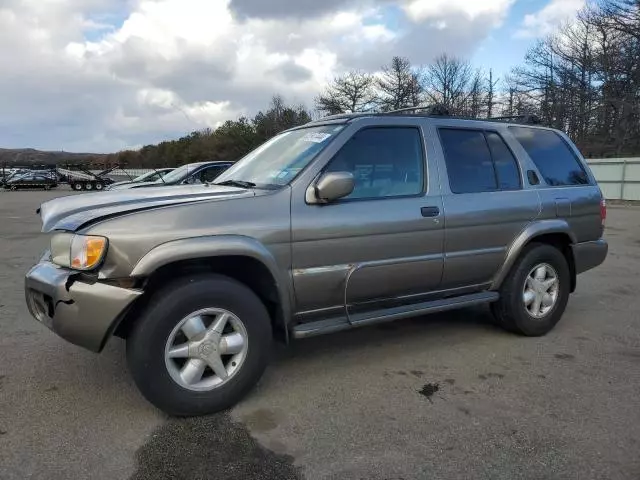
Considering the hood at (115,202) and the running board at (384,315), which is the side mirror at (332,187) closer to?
the hood at (115,202)

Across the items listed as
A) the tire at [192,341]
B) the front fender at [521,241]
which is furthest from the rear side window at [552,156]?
the tire at [192,341]

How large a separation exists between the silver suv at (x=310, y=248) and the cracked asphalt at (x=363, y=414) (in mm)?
312

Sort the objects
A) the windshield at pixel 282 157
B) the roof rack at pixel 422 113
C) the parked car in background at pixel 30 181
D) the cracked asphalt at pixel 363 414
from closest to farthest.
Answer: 1. the cracked asphalt at pixel 363 414
2. the windshield at pixel 282 157
3. the roof rack at pixel 422 113
4. the parked car in background at pixel 30 181

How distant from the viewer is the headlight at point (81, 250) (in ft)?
10.0

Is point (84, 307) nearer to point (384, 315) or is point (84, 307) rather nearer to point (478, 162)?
point (384, 315)

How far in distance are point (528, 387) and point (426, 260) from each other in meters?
1.14

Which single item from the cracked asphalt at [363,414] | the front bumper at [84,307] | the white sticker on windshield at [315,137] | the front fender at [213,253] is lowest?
the cracked asphalt at [363,414]

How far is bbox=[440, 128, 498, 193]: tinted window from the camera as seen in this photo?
173 inches

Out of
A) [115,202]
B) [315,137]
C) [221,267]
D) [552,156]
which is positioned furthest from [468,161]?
[115,202]

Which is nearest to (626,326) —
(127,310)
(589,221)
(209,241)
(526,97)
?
(589,221)

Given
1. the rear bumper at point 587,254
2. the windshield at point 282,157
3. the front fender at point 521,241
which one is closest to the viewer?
the windshield at point 282,157

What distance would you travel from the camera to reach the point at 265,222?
3.44 meters

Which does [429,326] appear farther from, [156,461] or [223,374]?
[156,461]

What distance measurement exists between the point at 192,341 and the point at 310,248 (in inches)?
37.8
